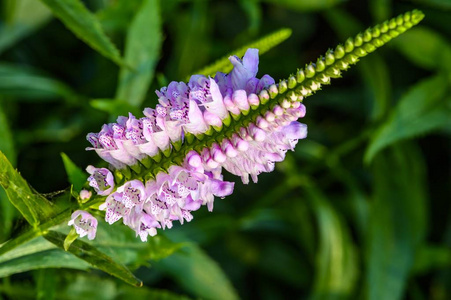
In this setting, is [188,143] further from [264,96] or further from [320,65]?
[320,65]

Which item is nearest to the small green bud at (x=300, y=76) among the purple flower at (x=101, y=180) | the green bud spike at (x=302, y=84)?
the green bud spike at (x=302, y=84)

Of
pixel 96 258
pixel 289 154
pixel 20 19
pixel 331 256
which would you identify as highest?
pixel 20 19

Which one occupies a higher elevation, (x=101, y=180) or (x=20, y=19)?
(x=20, y=19)

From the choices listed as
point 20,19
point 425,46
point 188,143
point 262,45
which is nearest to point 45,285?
point 188,143

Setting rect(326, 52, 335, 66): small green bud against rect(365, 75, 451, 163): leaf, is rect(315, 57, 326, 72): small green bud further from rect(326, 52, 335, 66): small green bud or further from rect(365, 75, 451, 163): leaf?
rect(365, 75, 451, 163): leaf

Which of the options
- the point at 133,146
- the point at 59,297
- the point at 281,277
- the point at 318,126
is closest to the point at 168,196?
the point at 133,146

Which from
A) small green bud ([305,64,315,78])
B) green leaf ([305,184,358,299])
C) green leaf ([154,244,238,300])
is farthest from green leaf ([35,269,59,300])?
green leaf ([305,184,358,299])

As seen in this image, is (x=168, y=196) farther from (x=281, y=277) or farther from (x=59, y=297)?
(x=281, y=277)
